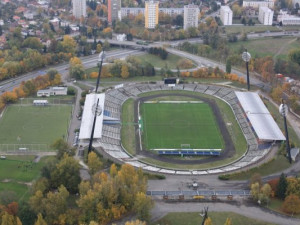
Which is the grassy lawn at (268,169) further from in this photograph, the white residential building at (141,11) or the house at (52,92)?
the white residential building at (141,11)

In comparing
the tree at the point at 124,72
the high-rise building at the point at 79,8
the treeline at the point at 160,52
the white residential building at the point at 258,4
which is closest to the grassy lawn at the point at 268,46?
the treeline at the point at 160,52

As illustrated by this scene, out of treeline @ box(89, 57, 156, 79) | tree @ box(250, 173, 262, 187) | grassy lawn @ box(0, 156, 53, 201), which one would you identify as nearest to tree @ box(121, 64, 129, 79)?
treeline @ box(89, 57, 156, 79)

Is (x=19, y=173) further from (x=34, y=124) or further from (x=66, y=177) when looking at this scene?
(x=34, y=124)

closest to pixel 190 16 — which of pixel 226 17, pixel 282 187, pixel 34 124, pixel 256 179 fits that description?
pixel 226 17

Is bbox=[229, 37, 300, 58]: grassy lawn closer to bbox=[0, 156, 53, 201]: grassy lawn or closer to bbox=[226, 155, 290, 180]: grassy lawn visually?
bbox=[226, 155, 290, 180]: grassy lawn

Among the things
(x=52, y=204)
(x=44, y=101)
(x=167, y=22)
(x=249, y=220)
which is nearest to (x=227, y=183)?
(x=249, y=220)

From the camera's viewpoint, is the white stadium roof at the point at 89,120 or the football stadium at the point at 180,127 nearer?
the football stadium at the point at 180,127
